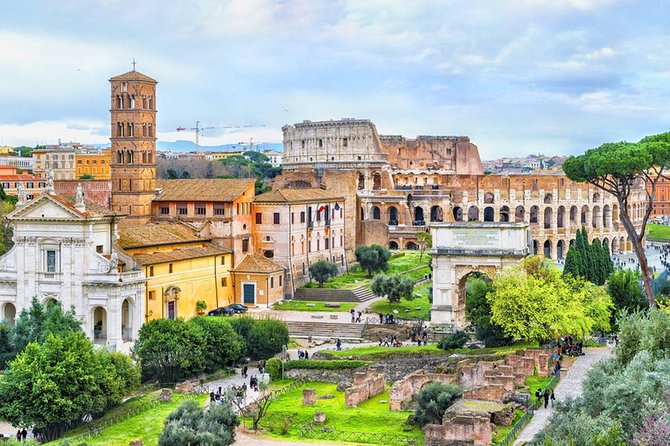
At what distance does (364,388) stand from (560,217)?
75.6 m

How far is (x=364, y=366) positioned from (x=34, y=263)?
2039cm

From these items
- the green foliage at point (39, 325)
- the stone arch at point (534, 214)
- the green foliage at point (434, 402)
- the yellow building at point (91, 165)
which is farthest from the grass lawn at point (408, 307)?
the yellow building at point (91, 165)

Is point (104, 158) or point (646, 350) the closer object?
point (646, 350)

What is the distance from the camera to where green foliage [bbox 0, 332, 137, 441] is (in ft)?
122

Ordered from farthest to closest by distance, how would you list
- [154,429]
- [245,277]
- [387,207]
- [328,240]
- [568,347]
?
[387,207]
[328,240]
[245,277]
[568,347]
[154,429]

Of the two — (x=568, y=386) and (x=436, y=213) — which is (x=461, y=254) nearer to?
(x=568, y=386)

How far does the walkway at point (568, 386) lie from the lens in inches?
1273

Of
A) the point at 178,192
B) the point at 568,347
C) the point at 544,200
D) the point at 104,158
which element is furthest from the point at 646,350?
the point at 104,158

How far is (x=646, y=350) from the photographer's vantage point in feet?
101

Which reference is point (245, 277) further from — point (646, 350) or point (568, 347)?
point (646, 350)

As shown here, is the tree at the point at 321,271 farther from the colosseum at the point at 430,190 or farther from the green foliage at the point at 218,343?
the green foliage at the point at 218,343

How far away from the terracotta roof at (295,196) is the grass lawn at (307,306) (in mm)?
7154

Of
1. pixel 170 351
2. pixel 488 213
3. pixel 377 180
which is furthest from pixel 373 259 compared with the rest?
pixel 488 213

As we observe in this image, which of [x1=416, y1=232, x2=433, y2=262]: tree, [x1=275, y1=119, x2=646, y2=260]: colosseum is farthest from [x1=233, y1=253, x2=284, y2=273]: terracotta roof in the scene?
[x1=416, y1=232, x2=433, y2=262]: tree
